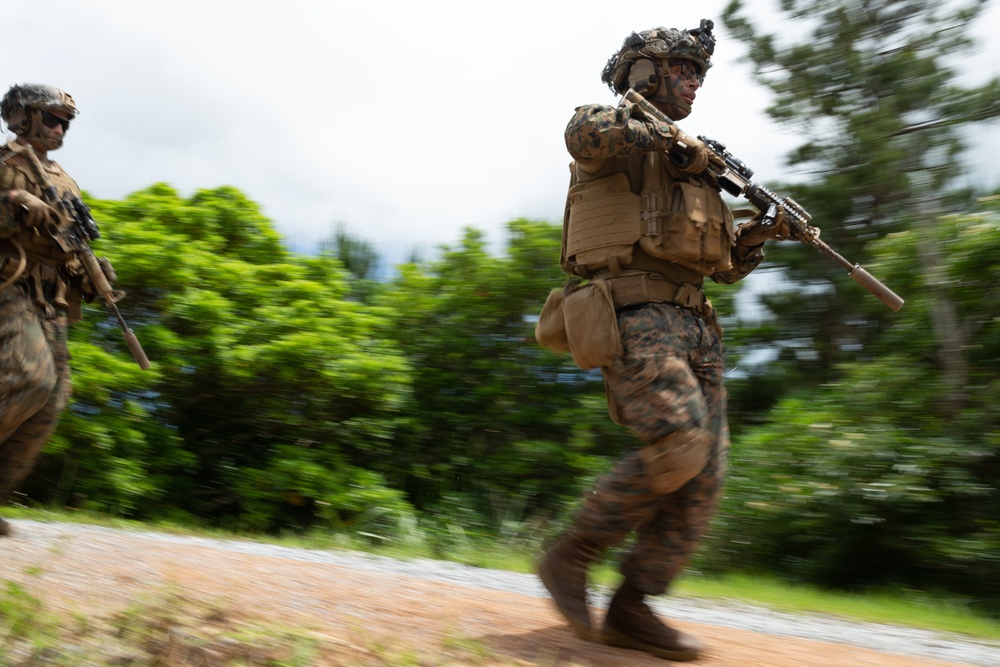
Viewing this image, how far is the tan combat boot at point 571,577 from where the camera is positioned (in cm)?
345

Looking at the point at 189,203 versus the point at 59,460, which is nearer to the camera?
the point at 59,460

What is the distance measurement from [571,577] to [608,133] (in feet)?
4.98

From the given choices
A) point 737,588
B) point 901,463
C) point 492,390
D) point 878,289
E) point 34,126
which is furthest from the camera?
point 492,390

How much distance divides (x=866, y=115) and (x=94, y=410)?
6.43m

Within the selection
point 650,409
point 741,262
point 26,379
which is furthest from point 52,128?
point 650,409

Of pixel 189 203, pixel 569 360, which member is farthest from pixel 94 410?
pixel 569 360

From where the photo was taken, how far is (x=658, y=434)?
11.0 feet

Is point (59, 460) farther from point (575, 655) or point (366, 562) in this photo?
point (575, 655)

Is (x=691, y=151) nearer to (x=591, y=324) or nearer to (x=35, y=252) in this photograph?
(x=591, y=324)

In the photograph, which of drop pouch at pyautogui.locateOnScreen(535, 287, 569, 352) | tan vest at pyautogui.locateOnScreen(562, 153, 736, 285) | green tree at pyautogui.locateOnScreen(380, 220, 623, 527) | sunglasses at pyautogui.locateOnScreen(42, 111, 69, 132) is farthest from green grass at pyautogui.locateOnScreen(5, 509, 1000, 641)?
sunglasses at pyautogui.locateOnScreen(42, 111, 69, 132)

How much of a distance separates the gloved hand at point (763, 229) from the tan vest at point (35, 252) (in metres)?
3.66

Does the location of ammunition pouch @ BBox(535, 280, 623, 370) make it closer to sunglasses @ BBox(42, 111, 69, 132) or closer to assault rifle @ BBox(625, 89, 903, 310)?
assault rifle @ BBox(625, 89, 903, 310)

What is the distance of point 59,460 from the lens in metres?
7.49

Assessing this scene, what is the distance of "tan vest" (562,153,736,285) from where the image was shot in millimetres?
3594
